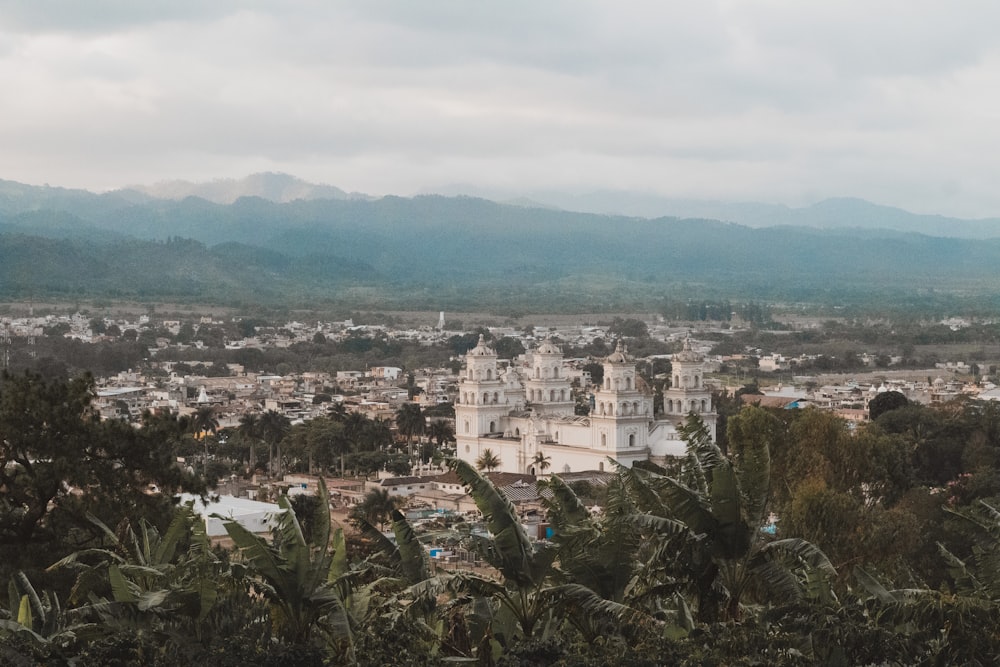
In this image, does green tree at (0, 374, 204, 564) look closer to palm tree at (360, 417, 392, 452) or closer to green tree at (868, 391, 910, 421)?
palm tree at (360, 417, 392, 452)

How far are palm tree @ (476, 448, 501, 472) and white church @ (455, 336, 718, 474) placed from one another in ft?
1.29

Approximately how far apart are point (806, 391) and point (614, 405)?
36028 mm

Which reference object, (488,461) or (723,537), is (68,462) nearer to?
(723,537)

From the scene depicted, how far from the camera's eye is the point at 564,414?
49.6 meters

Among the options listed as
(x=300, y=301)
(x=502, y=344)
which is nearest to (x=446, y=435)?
(x=502, y=344)

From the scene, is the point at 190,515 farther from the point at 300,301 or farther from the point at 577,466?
the point at 300,301

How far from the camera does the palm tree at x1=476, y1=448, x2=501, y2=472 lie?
152ft

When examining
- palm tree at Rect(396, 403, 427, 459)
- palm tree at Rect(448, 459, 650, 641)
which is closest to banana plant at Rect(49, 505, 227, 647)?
palm tree at Rect(448, 459, 650, 641)

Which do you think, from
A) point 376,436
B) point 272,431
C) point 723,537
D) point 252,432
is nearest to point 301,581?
point 723,537

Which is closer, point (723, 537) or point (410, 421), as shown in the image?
point (723, 537)

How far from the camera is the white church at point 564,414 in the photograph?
44.9 meters

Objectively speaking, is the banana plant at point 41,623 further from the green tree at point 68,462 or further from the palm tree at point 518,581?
the palm tree at point 518,581

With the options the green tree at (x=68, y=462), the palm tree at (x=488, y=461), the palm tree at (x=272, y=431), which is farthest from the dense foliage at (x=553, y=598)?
the palm tree at (x=272, y=431)

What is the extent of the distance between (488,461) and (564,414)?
4.26 meters
